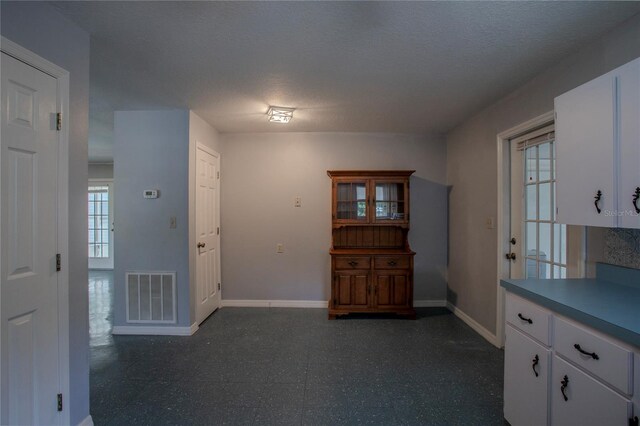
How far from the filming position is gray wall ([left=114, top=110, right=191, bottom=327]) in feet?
10.0

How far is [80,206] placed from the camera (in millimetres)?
1713

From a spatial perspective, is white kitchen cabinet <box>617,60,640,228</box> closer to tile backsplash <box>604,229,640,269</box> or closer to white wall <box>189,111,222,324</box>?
tile backsplash <box>604,229,640,269</box>

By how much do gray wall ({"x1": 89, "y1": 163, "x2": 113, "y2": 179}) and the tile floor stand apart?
164 inches

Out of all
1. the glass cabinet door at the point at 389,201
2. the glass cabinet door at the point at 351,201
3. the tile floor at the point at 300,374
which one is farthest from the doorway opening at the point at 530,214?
the glass cabinet door at the point at 351,201

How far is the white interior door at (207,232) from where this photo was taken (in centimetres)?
329

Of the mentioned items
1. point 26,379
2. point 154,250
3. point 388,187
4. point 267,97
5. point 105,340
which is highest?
point 267,97

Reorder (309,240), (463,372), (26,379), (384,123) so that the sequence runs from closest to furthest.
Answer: (26,379) → (463,372) → (384,123) → (309,240)

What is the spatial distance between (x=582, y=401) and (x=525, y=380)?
0.35 m

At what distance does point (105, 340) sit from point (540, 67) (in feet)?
15.4

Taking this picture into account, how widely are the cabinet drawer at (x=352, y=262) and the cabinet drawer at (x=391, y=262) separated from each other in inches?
4.3

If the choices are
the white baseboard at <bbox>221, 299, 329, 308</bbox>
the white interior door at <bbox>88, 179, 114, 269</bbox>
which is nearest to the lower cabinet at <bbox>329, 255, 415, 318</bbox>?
the white baseboard at <bbox>221, 299, 329, 308</bbox>

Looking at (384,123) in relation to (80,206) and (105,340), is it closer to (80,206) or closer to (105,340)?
(80,206)

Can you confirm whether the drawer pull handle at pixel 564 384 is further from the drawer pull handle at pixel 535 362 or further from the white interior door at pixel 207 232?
the white interior door at pixel 207 232

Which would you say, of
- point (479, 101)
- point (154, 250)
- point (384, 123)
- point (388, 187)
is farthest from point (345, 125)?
point (154, 250)
